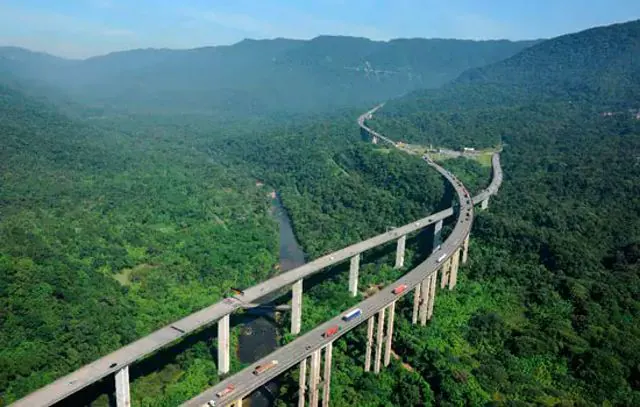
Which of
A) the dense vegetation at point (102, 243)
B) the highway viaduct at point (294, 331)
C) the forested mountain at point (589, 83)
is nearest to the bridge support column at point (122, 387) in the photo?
the highway viaduct at point (294, 331)

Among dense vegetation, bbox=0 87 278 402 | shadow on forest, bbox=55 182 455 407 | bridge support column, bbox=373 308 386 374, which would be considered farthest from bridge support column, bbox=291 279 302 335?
dense vegetation, bbox=0 87 278 402

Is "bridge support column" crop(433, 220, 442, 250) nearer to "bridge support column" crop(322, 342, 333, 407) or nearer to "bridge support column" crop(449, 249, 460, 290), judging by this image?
"bridge support column" crop(449, 249, 460, 290)

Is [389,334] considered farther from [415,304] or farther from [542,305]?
[542,305]

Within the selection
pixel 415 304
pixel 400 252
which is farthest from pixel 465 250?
pixel 415 304

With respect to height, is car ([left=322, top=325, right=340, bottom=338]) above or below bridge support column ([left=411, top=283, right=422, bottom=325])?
above

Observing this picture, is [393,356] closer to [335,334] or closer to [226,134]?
[335,334]

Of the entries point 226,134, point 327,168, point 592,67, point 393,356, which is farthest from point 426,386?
point 592,67
